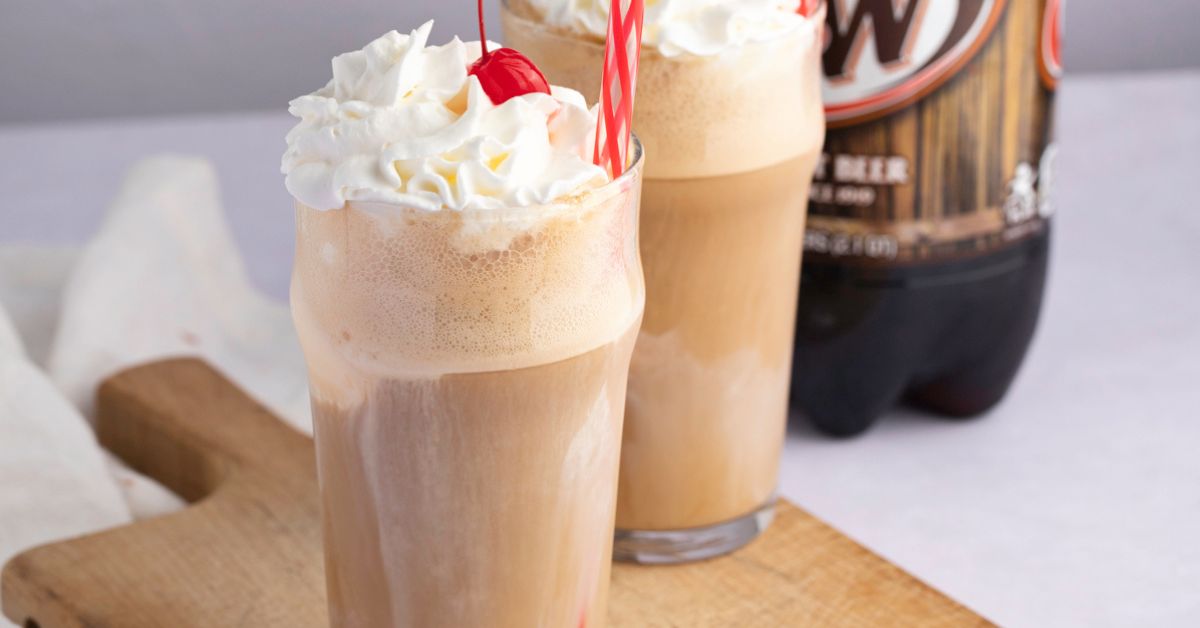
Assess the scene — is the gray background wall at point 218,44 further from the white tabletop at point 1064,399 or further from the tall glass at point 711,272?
the tall glass at point 711,272

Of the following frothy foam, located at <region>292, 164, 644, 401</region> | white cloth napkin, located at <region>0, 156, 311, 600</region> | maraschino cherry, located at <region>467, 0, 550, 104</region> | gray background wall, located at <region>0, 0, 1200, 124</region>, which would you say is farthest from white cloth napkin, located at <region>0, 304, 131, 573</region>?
gray background wall, located at <region>0, 0, 1200, 124</region>

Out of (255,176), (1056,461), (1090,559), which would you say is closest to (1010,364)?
(1056,461)

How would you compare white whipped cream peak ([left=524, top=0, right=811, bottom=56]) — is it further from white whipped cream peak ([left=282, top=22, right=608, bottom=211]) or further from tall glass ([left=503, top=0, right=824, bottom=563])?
white whipped cream peak ([left=282, top=22, right=608, bottom=211])

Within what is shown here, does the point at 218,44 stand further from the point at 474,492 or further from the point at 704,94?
the point at 474,492

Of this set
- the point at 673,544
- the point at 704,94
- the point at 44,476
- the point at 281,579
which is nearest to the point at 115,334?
the point at 44,476

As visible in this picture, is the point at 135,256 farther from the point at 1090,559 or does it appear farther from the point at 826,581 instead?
the point at 1090,559

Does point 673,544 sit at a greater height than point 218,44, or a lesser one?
lesser
